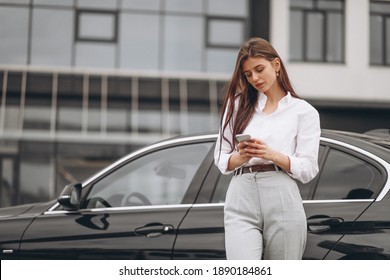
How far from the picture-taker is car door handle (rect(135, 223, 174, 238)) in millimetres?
3898

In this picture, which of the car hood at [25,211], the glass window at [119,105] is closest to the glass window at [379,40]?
the glass window at [119,105]

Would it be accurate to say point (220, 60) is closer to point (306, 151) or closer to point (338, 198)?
point (338, 198)

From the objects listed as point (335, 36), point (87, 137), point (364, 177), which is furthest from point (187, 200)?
point (335, 36)

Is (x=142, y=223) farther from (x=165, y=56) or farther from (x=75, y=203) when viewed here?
(x=165, y=56)

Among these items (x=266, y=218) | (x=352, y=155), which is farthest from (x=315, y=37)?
(x=266, y=218)

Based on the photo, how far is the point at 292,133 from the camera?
3064 mm

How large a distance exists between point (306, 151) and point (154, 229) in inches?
47.1

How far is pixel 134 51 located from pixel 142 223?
11469 millimetres

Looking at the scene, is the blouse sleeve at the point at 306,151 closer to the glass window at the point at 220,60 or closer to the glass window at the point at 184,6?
the glass window at the point at 220,60

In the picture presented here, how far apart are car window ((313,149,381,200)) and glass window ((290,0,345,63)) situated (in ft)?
38.2

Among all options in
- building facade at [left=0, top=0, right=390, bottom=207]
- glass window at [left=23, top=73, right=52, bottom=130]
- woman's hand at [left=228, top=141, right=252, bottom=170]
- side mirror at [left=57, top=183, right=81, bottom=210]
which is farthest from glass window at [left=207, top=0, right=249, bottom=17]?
woman's hand at [left=228, top=141, right=252, bottom=170]

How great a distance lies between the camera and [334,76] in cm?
1546

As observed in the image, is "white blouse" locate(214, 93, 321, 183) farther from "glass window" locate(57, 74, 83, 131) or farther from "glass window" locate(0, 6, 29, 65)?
"glass window" locate(0, 6, 29, 65)

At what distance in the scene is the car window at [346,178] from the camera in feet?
12.1
